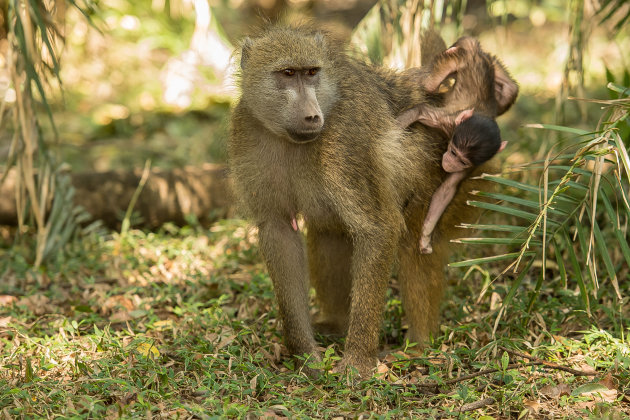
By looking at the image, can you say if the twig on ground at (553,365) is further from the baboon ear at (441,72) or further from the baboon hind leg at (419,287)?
the baboon ear at (441,72)

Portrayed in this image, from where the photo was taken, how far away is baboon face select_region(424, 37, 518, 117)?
3723mm

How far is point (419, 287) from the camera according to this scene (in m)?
3.68

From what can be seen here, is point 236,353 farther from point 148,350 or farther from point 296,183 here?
point 296,183

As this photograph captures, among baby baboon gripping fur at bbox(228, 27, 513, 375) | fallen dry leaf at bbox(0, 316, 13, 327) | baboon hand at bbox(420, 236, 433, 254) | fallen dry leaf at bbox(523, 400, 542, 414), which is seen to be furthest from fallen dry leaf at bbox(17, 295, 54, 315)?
fallen dry leaf at bbox(523, 400, 542, 414)

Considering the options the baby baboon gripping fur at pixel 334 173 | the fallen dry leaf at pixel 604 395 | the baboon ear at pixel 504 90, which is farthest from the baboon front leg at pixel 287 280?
the baboon ear at pixel 504 90

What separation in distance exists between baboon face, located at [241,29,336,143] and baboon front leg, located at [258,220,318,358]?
1.76ft

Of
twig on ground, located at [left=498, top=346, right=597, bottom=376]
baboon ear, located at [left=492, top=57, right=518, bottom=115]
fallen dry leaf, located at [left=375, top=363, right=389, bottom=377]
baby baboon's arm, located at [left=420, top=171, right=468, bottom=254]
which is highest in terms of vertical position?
baboon ear, located at [left=492, top=57, right=518, bottom=115]

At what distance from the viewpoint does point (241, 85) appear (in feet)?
11.5

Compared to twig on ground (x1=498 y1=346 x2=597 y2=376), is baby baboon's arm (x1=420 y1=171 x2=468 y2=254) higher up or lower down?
higher up

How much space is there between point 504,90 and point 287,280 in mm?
1665

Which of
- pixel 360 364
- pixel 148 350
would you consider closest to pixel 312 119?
pixel 360 364

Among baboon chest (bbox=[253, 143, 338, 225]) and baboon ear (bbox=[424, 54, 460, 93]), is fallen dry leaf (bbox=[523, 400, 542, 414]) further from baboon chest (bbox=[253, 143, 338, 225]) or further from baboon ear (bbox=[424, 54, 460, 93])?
baboon ear (bbox=[424, 54, 460, 93])

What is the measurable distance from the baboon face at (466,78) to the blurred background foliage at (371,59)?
0.98ft

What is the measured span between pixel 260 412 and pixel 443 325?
139cm
